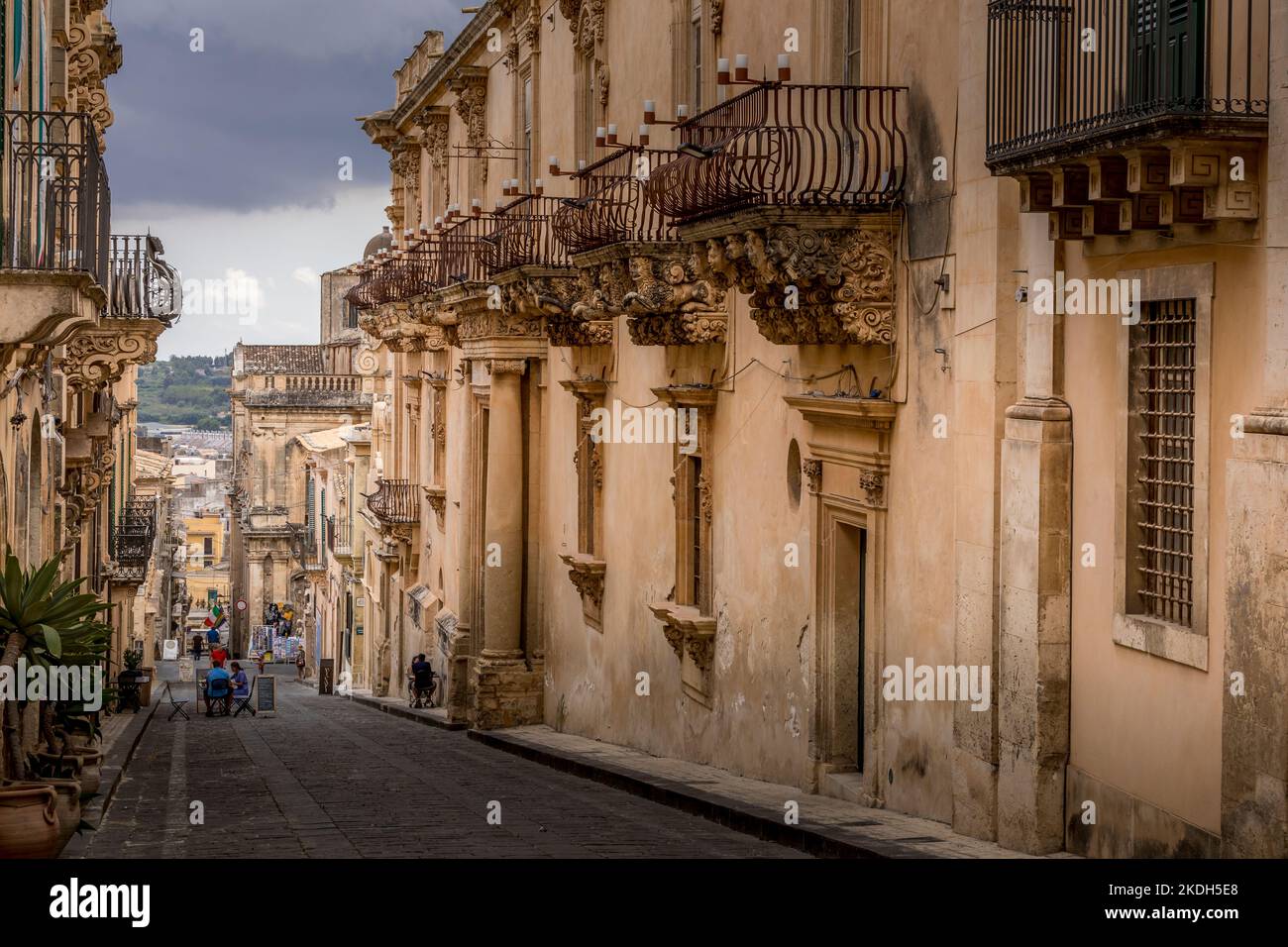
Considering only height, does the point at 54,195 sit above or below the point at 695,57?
below

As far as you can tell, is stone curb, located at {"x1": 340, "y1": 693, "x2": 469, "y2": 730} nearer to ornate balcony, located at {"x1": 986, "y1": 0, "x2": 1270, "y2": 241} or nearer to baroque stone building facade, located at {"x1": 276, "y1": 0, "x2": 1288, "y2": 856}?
baroque stone building facade, located at {"x1": 276, "y1": 0, "x2": 1288, "y2": 856}

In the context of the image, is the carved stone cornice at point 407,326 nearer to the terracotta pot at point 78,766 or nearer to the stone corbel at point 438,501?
the stone corbel at point 438,501

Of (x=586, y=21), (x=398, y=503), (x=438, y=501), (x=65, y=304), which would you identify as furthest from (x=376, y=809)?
(x=398, y=503)

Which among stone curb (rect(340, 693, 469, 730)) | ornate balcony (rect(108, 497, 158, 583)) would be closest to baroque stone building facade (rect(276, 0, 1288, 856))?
stone curb (rect(340, 693, 469, 730))

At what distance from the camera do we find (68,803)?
Answer: 11.9m

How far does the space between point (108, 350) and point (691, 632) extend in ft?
26.4

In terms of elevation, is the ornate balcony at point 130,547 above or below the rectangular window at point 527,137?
below

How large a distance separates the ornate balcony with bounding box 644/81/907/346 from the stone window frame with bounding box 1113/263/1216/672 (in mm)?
3144

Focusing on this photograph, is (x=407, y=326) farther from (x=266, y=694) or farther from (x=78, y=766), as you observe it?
(x=78, y=766)

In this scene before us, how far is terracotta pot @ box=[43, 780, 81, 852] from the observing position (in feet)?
38.5

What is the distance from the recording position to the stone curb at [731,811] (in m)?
10.7

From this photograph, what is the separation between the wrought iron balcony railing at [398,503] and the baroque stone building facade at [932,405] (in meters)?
11.1

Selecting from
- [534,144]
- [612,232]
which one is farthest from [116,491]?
[612,232]

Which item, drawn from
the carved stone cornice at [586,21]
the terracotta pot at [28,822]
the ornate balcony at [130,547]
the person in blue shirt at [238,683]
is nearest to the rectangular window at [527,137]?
the carved stone cornice at [586,21]
